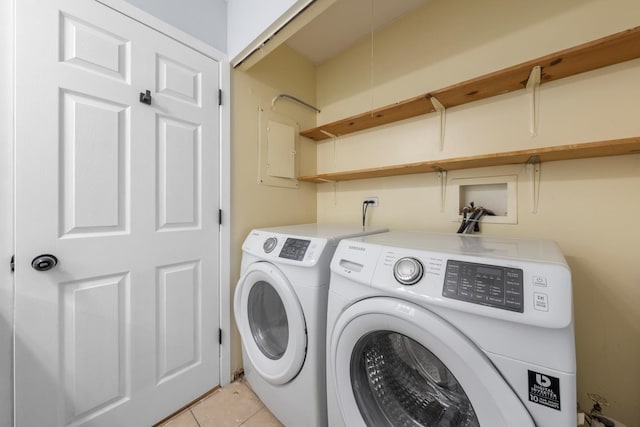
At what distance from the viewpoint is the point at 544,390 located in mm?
521

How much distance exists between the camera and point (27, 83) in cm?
88

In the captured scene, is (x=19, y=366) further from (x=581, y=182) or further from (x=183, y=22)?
(x=581, y=182)

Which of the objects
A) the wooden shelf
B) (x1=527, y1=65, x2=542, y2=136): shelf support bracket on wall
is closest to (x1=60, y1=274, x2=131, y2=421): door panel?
the wooden shelf

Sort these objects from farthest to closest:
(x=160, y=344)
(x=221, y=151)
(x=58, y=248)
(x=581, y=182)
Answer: (x=221, y=151)
(x=160, y=344)
(x=581, y=182)
(x=58, y=248)

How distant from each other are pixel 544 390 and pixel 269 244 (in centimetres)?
107

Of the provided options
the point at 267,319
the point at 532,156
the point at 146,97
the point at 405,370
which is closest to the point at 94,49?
the point at 146,97

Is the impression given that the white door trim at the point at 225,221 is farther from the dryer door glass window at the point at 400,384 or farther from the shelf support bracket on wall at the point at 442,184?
the shelf support bracket on wall at the point at 442,184

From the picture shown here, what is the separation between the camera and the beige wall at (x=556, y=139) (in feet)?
3.22

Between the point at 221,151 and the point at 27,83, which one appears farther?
the point at 221,151

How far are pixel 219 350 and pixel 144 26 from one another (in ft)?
5.89

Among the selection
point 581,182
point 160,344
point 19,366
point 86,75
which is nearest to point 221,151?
point 86,75

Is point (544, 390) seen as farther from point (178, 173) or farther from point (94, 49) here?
point (94, 49)

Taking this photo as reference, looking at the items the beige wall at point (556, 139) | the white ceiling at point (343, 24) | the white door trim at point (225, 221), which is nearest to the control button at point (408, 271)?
the beige wall at point (556, 139)

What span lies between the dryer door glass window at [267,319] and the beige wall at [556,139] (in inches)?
36.3
